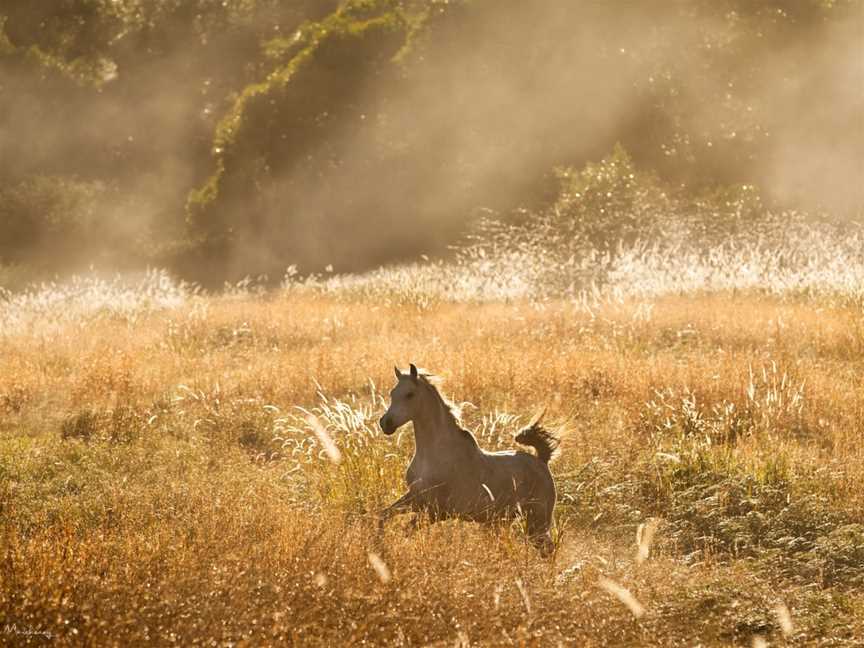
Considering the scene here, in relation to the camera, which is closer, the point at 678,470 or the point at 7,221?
the point at 678,470

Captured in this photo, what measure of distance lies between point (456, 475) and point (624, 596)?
188cm

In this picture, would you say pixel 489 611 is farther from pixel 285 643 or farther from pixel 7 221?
pixel 7 221

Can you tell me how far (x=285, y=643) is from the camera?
5188mm

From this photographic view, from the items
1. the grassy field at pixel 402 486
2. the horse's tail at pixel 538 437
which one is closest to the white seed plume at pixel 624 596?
the grassy field at pixel 402 486

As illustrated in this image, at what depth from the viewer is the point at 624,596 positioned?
5.98 metres

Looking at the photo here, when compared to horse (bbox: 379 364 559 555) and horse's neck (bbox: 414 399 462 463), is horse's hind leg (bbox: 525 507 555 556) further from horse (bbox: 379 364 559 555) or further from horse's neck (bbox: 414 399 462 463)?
horse's neck (bbox: 414 399 462 463)

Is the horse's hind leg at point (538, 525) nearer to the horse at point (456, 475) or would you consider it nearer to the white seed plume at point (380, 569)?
the horse at point (456, 475)

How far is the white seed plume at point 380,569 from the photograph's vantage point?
5922mm

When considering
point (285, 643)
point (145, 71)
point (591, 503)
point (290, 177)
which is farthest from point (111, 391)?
point (145, 71)

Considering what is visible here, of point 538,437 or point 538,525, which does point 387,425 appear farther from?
point 538,525

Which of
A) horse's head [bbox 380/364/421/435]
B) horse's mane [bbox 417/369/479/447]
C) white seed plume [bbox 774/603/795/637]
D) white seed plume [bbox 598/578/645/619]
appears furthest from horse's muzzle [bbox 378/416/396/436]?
white seed plume [bbox 774/603/795/637]

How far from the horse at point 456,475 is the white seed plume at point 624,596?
3.45ft

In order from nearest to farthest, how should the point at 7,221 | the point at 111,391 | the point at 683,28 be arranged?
the point at 111,391, the point at 683,28, the point at 7,221

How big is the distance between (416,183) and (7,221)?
1820cm
